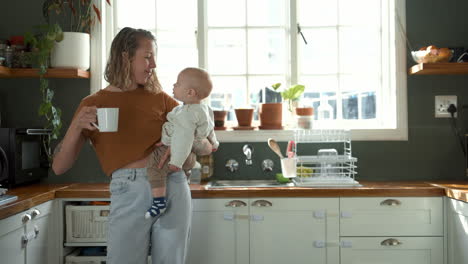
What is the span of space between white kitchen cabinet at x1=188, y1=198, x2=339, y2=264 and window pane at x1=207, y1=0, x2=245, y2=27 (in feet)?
4.66

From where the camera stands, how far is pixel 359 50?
3.50m

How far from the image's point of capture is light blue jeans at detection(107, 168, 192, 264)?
1.90 meters

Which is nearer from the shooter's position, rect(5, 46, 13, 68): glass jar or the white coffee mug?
the white coffee mug

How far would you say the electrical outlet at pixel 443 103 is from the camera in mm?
3279

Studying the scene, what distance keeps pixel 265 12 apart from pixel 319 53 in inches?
19.7

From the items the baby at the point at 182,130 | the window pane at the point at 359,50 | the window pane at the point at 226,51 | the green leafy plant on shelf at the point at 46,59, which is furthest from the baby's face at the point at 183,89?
the window pane at the point at 359,50

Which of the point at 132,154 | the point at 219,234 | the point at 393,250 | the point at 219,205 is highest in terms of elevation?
the point at 132,154

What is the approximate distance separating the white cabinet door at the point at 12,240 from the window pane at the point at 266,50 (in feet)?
6.25

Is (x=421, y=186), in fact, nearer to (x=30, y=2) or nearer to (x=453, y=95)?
(x=453, y=95)

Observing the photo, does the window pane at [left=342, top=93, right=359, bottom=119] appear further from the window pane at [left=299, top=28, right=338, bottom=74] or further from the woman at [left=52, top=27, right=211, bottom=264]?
the woman at [left=52, top=27, right=211, bottom=264]

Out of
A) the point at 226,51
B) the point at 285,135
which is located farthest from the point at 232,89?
the point at 285,135

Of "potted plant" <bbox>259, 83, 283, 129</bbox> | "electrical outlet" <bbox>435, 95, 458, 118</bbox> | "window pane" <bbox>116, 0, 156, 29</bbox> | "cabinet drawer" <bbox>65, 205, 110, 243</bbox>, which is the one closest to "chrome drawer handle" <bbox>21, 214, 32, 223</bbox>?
"cabinet drawer" <bbox>65, 205, 110, 243</bbox>

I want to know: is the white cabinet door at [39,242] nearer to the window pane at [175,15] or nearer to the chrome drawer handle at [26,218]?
the chrome drawer handle at [26,218]

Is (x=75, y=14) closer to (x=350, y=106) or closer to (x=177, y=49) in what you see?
(x=177, y=49)
